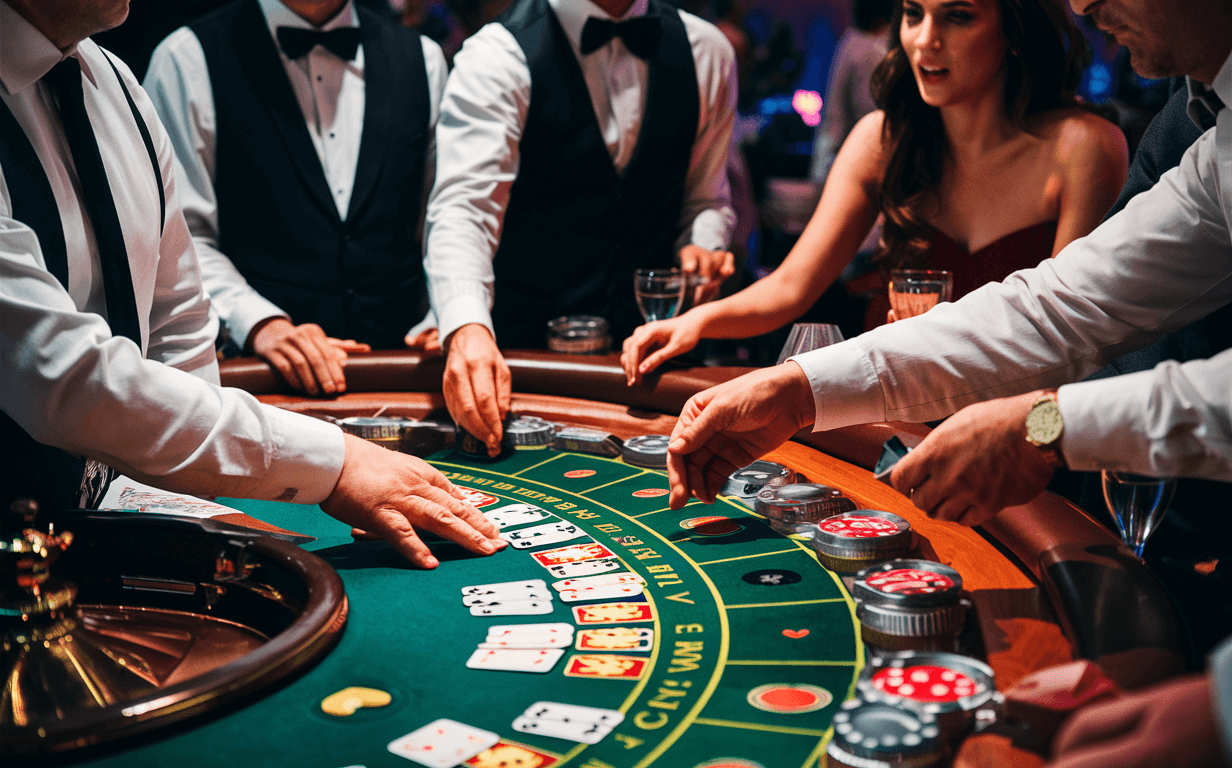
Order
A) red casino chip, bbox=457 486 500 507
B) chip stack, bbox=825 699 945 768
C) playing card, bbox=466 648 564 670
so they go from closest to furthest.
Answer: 1. chip stack, bbox=825 699 945 768
2. playing card, bbox=466 648 564 670
3. red casino chip, bbox=457 486 500 507

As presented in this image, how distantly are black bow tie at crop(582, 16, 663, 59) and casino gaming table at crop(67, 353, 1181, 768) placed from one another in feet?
6.49

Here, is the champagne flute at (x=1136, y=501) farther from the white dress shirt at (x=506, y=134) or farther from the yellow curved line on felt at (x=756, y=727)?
the white dress shirt at (x=506, y=134)

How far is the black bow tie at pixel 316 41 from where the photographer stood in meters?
3.54

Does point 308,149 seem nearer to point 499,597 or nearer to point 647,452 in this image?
point 647,452

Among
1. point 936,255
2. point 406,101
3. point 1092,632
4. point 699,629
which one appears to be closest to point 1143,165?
point 936,255

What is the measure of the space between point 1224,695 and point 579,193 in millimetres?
3107

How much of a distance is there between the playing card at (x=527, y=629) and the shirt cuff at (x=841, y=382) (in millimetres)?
668

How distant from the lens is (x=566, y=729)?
3.60 ft

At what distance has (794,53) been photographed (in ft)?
40.3

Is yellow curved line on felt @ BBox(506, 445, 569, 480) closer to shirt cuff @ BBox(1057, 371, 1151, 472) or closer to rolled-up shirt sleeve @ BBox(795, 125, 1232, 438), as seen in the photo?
rolled-up shirt sleeve @ BBox(795, 125, 1232, 438)

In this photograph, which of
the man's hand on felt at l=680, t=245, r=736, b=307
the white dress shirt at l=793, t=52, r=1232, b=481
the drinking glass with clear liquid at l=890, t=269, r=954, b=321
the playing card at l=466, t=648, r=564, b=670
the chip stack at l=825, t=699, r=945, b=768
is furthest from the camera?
the man's hand on felt at l=680, t=245, r=736, b=307

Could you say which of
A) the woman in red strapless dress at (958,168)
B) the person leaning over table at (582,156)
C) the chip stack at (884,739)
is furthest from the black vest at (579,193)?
the chip stack at (884,739)

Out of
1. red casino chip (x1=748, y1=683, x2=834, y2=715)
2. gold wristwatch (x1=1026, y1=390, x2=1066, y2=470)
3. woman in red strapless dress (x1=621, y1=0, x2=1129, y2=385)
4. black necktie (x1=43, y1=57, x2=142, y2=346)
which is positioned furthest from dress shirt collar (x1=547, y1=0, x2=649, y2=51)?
red casino chip (x1=748, y1=683, x2=834, y2=715)

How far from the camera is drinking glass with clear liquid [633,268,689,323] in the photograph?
2.71 m
